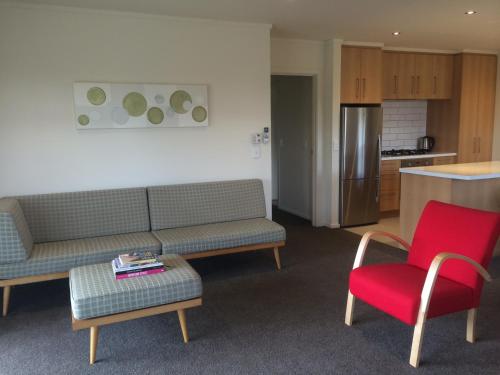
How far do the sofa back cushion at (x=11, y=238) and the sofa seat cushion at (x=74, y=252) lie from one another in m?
0.05

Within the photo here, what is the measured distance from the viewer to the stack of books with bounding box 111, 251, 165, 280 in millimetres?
2670

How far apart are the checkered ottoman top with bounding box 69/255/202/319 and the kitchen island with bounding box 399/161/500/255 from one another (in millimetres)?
2516

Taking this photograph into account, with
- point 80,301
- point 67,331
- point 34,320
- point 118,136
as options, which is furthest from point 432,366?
point 118,136

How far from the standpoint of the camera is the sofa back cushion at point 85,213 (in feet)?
11.6

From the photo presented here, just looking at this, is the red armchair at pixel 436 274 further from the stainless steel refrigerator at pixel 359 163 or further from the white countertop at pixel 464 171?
the stainless steel refrigerator at pixel 359 163

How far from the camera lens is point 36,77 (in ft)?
12.0

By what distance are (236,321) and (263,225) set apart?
4.05ft

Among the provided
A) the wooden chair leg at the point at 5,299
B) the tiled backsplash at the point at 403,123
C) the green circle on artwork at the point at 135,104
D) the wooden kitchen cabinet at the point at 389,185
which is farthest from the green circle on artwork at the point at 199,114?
the tiled backsplash at the point at 403,123

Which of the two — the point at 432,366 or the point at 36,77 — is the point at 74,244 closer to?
the point at 36,77

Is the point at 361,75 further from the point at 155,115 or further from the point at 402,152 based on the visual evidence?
the point at 155,115

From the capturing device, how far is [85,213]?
3699mm

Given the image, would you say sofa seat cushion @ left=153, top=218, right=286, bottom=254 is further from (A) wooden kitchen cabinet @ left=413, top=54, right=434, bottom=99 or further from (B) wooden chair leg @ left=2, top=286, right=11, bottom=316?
(A) wooden kitchen cabinet @ left=413, top=54, right=434, bottom=99

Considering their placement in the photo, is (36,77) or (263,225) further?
(263,225)

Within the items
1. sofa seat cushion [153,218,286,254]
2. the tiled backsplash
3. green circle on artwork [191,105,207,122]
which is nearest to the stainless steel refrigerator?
the tiled backsplash
